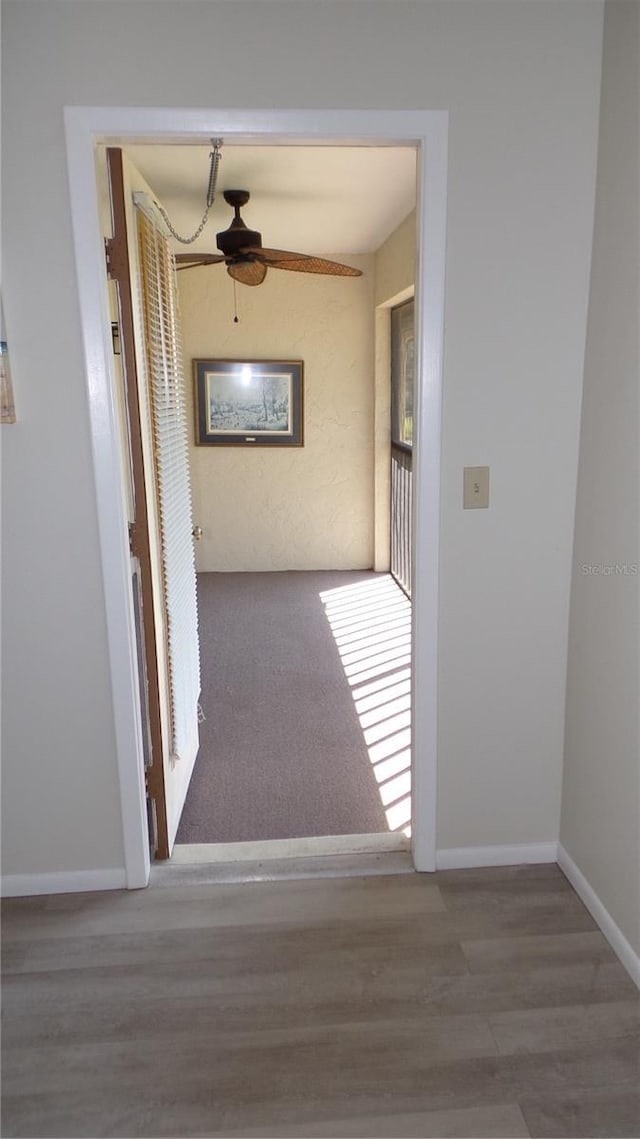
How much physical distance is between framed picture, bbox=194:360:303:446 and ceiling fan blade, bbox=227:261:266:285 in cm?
186

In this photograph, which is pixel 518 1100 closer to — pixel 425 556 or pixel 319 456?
pixel 425 556

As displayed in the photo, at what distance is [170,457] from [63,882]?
1374 millimetres

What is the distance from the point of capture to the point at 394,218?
4.68 m

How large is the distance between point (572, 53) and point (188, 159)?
1.93 metres

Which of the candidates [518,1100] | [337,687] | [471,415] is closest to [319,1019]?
[518,1100]

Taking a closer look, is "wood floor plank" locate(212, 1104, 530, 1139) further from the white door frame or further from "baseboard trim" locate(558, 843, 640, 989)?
the white door frame

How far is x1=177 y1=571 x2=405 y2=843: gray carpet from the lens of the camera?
8.81 feet

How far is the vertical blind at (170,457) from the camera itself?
7.70ft

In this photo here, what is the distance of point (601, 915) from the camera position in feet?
6.83

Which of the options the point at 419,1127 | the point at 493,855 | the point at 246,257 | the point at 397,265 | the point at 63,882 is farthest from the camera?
the point at 397,265

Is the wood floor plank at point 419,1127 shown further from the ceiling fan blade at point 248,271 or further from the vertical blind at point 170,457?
the ceiling fan blade at point 248,271

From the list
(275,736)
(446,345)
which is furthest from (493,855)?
(446,345)

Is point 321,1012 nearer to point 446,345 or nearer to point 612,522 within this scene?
point 612,522

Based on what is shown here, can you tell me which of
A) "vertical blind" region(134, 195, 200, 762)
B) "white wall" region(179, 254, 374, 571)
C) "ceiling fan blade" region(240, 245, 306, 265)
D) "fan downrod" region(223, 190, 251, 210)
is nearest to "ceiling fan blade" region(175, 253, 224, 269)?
"ceiling fan blade" region(240, 245, 306, 265)
